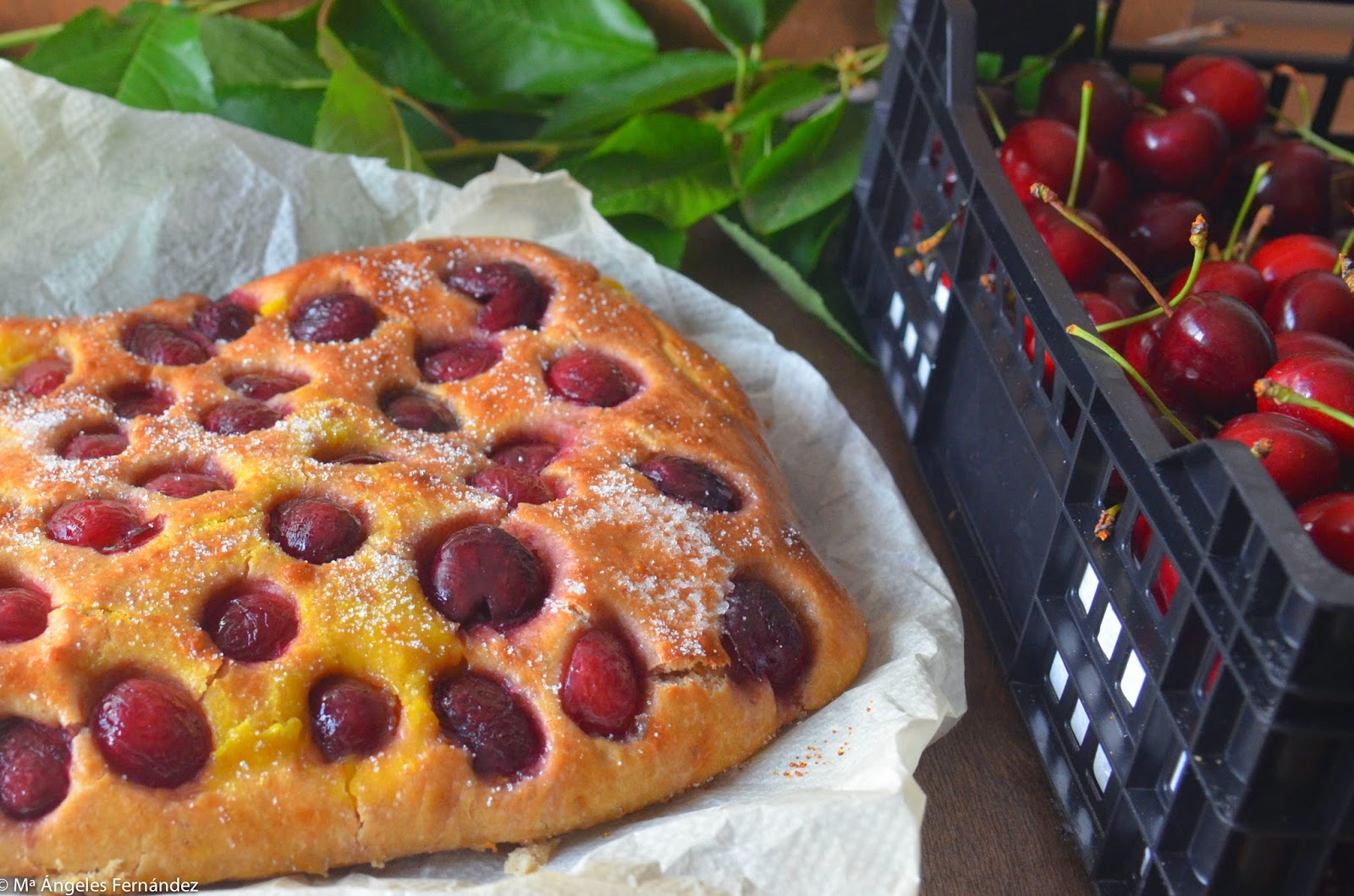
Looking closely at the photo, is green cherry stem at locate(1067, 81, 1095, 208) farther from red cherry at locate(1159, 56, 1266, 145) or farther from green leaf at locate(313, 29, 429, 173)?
green leaf at locate(313, 29, 429, 173)

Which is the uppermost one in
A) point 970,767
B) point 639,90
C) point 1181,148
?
point 1181,148

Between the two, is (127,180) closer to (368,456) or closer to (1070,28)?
(368,456)

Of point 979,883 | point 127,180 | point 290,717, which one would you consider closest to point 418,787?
point 290,717

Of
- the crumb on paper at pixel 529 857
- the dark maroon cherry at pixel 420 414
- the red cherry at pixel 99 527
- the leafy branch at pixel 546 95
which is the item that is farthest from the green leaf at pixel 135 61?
the crumb on paper at pixel 529 857

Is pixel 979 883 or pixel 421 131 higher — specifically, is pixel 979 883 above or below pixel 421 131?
below

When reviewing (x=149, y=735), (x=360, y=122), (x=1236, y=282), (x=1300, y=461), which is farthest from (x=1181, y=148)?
(x=149, y=735)

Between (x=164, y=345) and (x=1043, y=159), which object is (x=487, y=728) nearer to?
(x=164, y=345)
